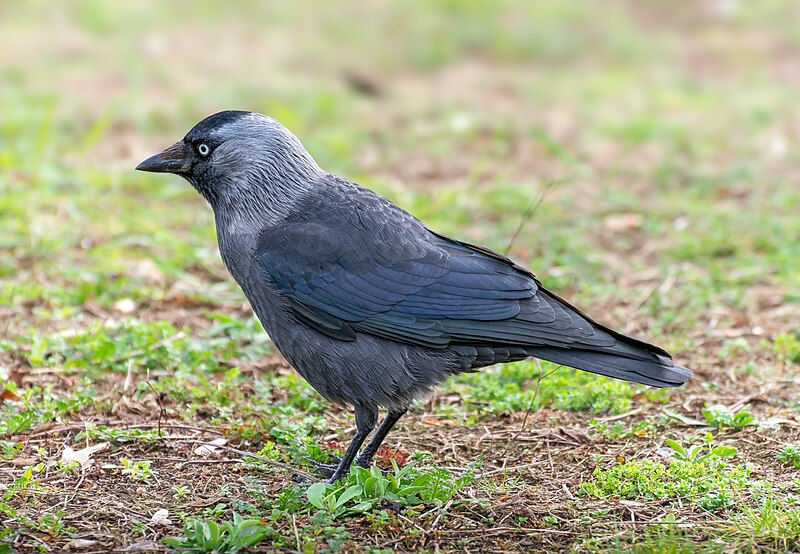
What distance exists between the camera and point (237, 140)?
5012mm

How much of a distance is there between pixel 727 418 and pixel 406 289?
1795 mm

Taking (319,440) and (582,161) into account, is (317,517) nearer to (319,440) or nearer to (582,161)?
(319,440)

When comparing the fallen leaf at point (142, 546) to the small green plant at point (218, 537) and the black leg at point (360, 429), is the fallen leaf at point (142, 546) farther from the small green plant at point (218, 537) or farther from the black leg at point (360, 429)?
the black leg at point (360, 429)

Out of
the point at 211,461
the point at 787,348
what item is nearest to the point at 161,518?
the point at 211,461

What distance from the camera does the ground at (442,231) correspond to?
4094 mm

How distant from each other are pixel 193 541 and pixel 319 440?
1373mm

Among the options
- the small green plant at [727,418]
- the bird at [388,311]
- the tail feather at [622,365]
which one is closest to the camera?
the tail feather at [622,365]

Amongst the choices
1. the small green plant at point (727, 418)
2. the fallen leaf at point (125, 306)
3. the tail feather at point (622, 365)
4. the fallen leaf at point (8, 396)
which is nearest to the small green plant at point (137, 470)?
the fallen leaf at point (8, 396)

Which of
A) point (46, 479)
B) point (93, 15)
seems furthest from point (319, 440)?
point (93, 15)

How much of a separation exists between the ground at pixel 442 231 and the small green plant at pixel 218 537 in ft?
0.04

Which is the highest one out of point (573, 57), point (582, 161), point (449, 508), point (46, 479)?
point (573, 57)

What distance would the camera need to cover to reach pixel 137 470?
433cm

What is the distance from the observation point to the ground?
409cm

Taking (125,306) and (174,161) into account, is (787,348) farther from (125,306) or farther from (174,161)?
(125,306)
